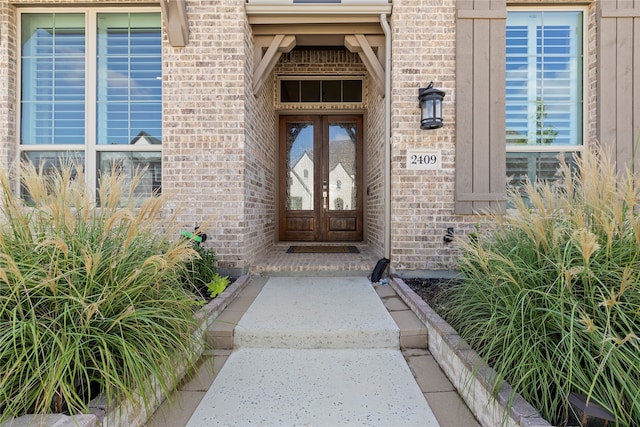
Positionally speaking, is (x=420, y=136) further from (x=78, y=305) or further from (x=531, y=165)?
(x=78, y=305)

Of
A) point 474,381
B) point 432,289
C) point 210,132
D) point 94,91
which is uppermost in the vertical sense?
point 94,91

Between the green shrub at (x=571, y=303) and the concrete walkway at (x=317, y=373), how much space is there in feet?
1.37

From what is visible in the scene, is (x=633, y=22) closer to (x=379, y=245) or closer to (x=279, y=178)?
(x=379, y=245)

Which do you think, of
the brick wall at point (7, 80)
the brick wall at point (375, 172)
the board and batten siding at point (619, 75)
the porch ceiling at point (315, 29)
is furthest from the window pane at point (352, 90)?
the brick wall at point (7, 80)

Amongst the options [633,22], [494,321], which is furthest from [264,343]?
[633,22]

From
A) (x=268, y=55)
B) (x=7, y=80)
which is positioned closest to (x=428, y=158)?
(x=268, y=55)

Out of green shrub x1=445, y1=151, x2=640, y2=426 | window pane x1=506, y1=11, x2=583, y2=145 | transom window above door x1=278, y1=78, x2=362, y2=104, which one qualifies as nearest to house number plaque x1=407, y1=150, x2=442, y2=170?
window pane x1=506, y1=11, x2=583, y2=145

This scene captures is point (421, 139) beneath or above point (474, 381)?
above

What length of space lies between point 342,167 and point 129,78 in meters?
3.28

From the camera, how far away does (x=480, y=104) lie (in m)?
3.35

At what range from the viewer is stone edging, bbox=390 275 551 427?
1.24 metres

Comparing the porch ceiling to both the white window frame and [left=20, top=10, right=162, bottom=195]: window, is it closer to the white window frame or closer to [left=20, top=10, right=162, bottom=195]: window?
[left=20, top=10, right=162, bottom=195]: window

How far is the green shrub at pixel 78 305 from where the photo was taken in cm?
117

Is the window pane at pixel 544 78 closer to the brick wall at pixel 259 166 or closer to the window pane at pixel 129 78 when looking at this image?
the brick wall at pixel 259 166
